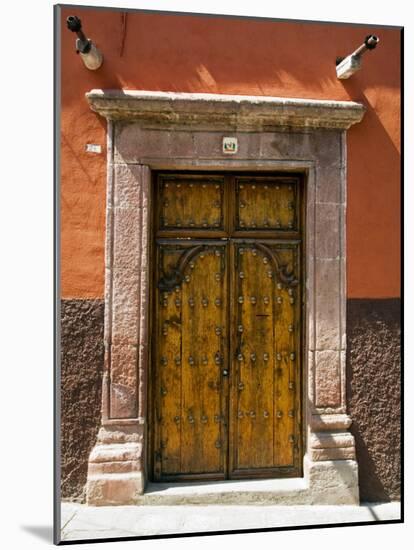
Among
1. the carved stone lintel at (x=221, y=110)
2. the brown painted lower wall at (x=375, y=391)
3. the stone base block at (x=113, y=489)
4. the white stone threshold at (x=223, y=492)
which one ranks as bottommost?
the white stone threshold at (x=223, y=492)

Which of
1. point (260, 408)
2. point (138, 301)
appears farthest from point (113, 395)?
point (260, 408)

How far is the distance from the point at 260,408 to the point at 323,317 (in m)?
0.81

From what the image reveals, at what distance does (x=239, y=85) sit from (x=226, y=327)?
168 cm

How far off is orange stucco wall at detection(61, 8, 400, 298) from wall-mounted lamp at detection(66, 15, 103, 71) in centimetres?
7

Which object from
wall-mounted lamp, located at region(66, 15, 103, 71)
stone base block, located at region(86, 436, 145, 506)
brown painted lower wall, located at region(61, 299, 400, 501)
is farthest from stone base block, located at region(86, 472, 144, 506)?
wall-mounted lamp, located at region(66, 15, 103, 71)

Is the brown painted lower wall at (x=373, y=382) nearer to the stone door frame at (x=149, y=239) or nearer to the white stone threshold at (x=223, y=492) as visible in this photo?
the stone door frame at (x=149, y=239)

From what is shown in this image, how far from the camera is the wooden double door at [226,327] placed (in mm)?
3512

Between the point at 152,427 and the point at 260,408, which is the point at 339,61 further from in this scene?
the point at 152,427

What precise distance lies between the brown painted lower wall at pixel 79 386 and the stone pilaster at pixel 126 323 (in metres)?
0.06

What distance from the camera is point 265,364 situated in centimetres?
357

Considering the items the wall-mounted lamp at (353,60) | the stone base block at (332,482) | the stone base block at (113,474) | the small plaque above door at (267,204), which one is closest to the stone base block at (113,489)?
the stone base block at (113,474)

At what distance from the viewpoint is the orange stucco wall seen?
3.23m

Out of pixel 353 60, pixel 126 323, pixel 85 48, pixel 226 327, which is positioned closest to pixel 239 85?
pixel 353 60

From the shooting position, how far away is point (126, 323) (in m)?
3.32
